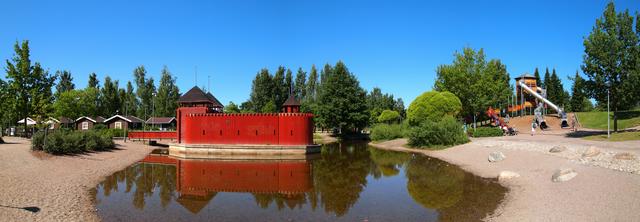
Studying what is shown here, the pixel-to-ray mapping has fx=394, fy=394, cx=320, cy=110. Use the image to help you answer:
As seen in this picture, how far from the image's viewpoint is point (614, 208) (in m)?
9.88

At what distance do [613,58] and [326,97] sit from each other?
35.3 meters

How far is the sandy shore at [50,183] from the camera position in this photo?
11.3m

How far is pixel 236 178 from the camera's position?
21328 millimetres

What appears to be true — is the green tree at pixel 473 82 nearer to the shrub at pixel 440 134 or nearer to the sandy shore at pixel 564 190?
the shrub at pixel 440 134

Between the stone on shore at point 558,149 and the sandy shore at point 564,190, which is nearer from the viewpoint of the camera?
the sandy shore at point 564,190

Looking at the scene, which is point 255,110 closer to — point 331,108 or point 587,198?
point 331,108

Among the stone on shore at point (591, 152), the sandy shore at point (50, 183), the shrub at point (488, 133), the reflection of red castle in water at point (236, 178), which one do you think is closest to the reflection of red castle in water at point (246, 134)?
the reflection of red castle in water at point (236, 178)

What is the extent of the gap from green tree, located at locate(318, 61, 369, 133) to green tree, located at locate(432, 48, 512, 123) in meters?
12.4

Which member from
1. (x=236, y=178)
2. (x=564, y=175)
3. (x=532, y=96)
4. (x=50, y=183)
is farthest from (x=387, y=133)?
(x=50, y=183)

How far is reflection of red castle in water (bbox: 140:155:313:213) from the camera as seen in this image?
16844 millimetres

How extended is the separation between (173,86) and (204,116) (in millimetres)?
43963

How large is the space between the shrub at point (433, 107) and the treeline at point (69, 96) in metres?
35.9

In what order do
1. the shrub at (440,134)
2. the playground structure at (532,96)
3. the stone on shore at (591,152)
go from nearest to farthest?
the stone on shore at (591,152)
the shrub at (440,134)
the playground structure at (532,96)

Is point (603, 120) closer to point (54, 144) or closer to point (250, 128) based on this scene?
point (250, 128)
